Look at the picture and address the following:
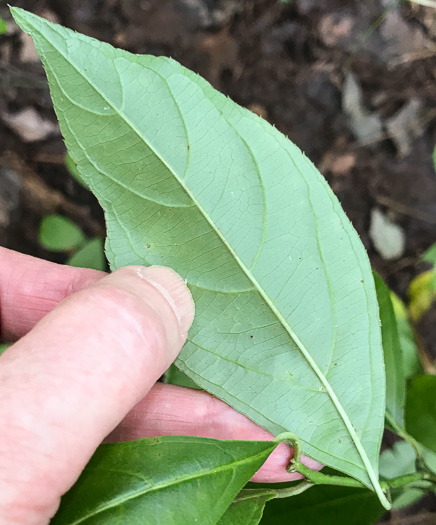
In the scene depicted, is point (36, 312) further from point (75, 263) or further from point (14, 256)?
point (75, 263)

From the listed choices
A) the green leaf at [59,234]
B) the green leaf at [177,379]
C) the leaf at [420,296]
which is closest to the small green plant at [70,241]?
the green leaf at [59,234]

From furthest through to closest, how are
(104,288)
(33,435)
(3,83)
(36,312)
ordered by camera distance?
(3,83), (36,312), (104,288), (33,435)

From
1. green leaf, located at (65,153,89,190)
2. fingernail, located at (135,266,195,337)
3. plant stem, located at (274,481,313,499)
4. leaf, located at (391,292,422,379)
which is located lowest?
leaf, located at (391,292,422,379)

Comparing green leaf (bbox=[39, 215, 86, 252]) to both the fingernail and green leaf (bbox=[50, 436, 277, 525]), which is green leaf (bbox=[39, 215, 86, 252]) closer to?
the fingernail

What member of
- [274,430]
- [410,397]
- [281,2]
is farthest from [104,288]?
[281,2]

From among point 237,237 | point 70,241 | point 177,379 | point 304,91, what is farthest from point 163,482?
point 304,91

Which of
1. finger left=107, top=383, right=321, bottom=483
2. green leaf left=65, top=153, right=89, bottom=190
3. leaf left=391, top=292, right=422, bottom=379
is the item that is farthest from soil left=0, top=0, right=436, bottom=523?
finger left=107, top=383, right=321, bottom=483
